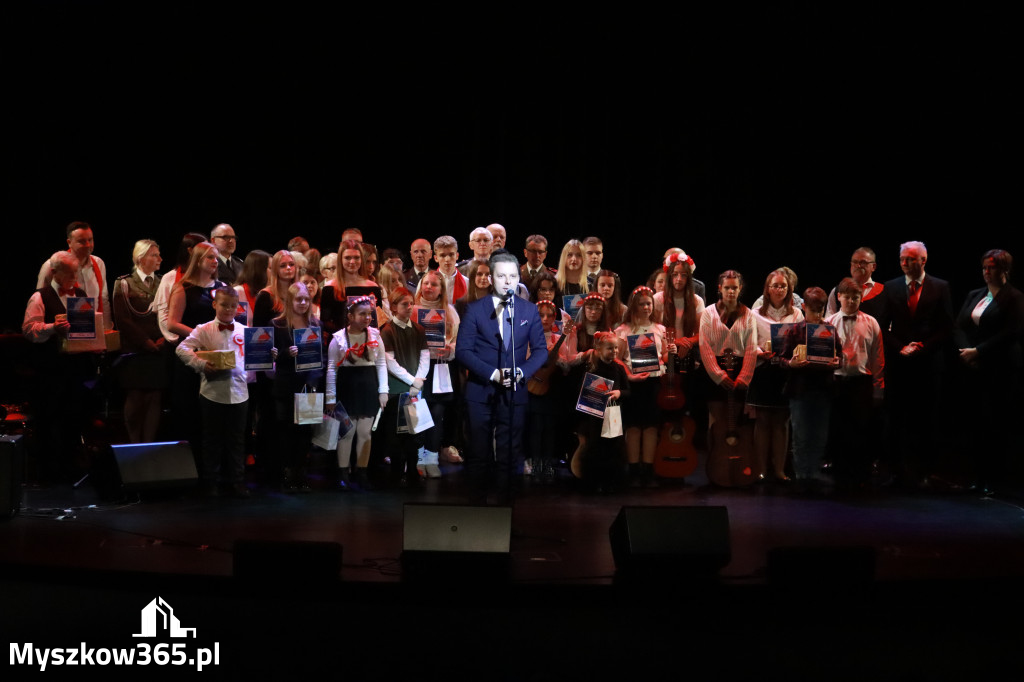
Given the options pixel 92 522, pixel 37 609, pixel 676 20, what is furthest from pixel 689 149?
pixel 37 609

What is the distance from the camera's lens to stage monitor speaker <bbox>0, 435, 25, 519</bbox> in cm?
600

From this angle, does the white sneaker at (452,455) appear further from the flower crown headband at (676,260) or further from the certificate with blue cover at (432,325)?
the flower crown headband at (676,260)

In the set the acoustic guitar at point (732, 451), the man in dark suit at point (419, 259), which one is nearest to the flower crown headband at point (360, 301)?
the man in dark suit at point (419, 259)

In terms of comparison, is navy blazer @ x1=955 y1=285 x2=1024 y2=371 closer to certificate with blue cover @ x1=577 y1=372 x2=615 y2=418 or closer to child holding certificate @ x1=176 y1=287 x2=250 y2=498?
certificate with blue cover @ x1=577 y1=372 x2=615 y2=418

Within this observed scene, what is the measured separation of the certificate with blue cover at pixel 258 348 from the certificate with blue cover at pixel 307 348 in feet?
0.61

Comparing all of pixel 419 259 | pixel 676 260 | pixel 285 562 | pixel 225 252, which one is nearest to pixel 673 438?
pixel 676 260

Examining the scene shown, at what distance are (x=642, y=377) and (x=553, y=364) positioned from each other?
683 millimetres

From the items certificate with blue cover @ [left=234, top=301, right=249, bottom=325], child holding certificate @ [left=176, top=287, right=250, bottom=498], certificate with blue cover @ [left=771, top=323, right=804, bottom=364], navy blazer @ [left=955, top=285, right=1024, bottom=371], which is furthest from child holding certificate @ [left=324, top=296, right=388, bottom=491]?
navy blazer @ [left=955, top=285, right=1024, bottom=371]

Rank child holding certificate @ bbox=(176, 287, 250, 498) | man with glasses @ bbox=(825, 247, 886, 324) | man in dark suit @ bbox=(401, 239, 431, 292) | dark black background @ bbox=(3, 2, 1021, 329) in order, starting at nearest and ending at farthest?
child holding certificate @ bbox=(176, 287, 250, 498) < man with glasses @ bbox=(825, 247, 886, 324) < man in dark suit @ bbox=(401, 239, 431, 292) < dark black background @ bbox=(3, 2, 1021, 329)

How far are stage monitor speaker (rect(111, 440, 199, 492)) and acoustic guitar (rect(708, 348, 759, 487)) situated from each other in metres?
3.82

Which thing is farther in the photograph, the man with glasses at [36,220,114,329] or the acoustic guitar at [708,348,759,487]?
the man with glasses at [36,220,114,329]

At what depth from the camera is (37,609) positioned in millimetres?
4551

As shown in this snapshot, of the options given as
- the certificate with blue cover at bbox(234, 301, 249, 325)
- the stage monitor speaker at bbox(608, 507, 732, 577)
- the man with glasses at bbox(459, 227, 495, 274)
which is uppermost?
→ the man with glasses at bbox(459, 227, 495, 274)

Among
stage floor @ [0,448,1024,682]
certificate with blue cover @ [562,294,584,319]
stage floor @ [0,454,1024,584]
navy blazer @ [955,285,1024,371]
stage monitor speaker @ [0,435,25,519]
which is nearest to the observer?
stage floor @ [0,448,1024,682]
